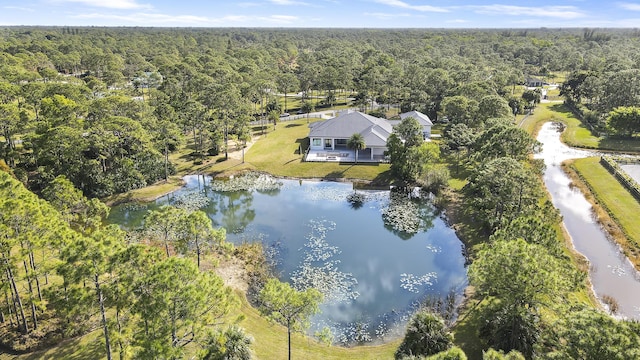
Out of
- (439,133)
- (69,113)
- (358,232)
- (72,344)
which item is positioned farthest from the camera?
(439,133)

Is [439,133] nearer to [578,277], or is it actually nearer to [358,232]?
[358,232]

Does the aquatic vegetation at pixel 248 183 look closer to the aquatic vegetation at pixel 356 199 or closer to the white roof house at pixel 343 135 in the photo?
the white roof house at pixel 343 135

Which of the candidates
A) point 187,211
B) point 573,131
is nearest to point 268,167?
point 187,211

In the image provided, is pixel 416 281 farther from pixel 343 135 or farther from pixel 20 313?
pixel 343 135

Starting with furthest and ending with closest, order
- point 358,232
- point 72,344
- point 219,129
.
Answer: point 219,129 → point 358,232 → point 72,344


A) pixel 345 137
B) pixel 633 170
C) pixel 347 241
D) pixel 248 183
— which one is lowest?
pixel 347 241

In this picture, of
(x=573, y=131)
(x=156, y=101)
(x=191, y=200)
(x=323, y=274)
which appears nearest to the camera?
(x=323, y=274)

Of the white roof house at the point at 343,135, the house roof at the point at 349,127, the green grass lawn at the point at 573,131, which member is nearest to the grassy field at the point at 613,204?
the green grass lawn at the point at 573,131

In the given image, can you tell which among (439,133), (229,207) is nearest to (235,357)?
(229,207)
